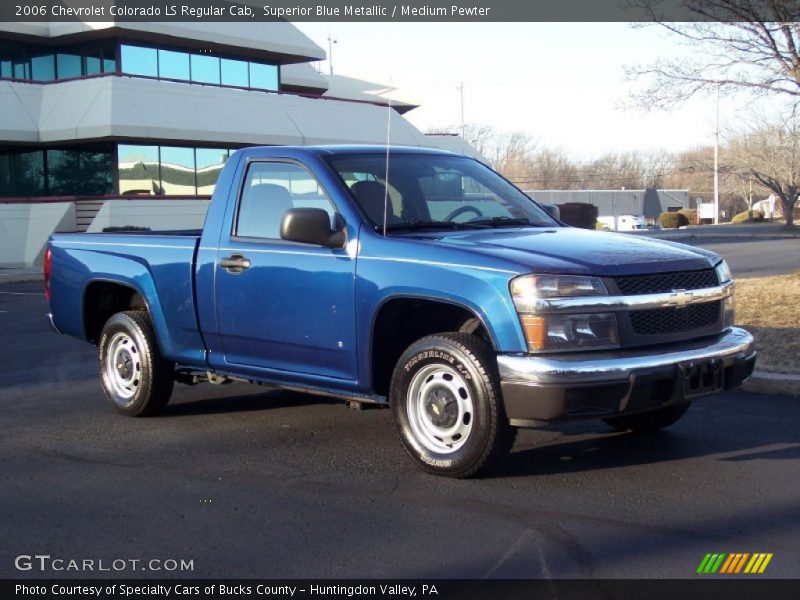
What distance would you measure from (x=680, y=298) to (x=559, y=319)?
83 centimetres

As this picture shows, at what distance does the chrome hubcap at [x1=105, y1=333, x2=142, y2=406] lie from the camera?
752 cm

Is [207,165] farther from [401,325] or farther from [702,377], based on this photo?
[702,377]

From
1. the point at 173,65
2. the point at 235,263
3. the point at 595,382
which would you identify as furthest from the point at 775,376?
the point at 173,65

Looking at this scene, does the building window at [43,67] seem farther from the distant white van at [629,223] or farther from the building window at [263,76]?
the distant white van at [629,223]

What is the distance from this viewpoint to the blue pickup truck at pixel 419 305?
5.29 m

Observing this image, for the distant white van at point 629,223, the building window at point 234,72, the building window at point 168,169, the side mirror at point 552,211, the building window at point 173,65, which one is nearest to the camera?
the side mirror at point 552,211

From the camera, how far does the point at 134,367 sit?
7547 millimetres

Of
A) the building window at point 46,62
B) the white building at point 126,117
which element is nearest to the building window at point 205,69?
the white building at point 126,117

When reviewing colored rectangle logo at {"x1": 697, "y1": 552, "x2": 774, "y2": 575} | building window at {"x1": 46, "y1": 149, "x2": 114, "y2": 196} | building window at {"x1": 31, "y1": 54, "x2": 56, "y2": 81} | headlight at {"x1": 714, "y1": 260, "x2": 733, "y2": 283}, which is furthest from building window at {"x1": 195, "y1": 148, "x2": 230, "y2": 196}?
colored rectangle logo at {"x1": 697, "y1": 552, "x2": 774, "y2": 575}

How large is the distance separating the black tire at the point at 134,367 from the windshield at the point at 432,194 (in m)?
2.06

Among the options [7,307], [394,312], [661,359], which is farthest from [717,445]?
[7,307]

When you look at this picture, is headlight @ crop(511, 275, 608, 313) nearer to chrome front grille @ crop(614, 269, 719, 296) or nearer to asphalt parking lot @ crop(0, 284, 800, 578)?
chrome front grille @ crop(614, 269, 719, 296)

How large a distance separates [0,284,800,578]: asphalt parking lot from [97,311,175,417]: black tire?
15 cm
